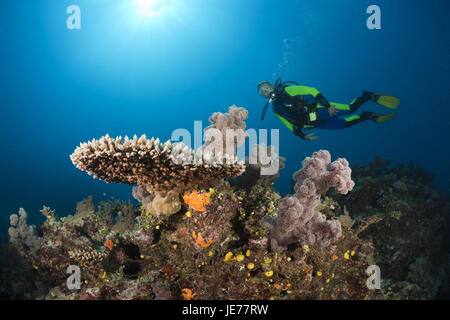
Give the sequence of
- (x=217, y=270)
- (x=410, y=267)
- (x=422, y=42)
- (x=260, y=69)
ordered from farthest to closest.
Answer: (x=260, y=69)
(x=422, y=42)
(x=410, y=267)
(x=217, y=270)

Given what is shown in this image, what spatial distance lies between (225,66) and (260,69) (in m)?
12.0

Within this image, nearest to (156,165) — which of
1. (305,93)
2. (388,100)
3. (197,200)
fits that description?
(197,200)

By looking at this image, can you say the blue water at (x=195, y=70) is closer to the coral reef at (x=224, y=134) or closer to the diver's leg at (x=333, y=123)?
the diver's leg at (x=333, y=123)

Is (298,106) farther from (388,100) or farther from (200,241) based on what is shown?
(200,241)

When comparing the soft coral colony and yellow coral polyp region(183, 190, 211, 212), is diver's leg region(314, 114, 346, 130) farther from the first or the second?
yellow coral polyp region(183, 190, 211, 212)

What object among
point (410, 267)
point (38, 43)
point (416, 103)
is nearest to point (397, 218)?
point (410, 267)

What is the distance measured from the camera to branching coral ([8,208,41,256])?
4920 millimetres

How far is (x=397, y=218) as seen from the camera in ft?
26.1

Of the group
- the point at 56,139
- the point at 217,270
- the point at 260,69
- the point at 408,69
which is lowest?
A: the point at 217,270

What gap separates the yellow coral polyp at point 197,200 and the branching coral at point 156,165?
0.19 m

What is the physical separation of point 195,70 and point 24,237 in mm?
78456

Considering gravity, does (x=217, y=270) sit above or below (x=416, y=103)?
below

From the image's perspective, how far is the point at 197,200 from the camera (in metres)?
3.62
